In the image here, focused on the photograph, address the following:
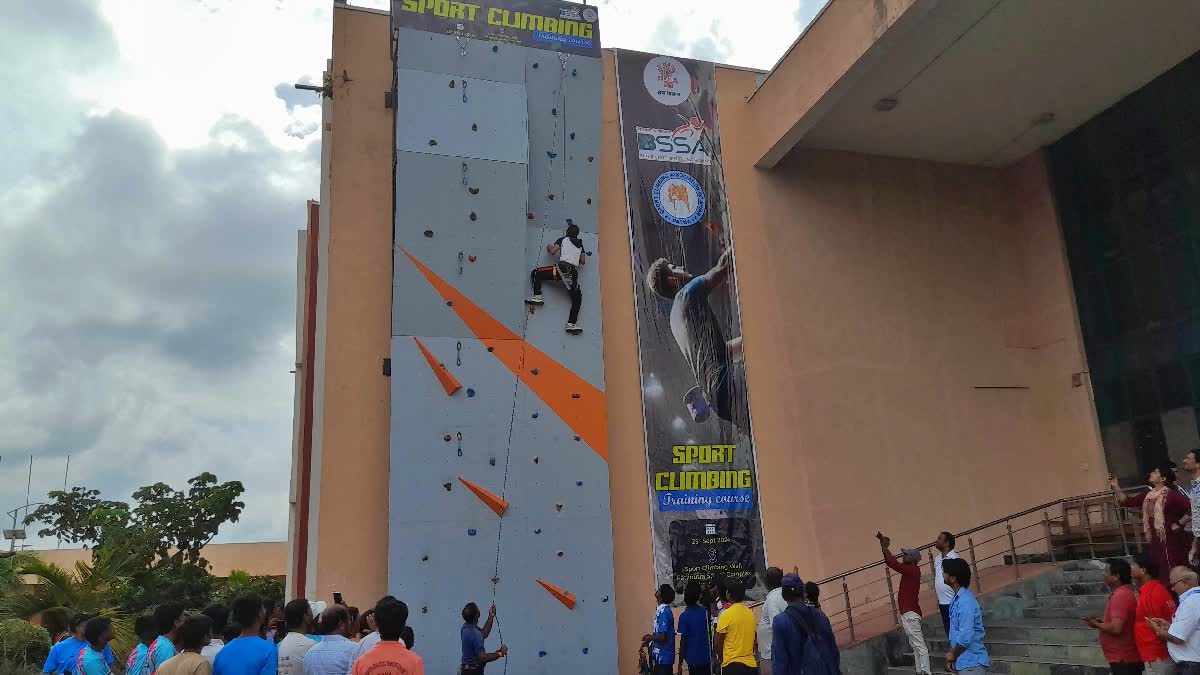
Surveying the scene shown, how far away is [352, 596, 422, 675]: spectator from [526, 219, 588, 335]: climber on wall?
674cm

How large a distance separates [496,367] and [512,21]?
435 cm

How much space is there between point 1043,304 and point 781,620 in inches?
397

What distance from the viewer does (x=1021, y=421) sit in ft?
41.7

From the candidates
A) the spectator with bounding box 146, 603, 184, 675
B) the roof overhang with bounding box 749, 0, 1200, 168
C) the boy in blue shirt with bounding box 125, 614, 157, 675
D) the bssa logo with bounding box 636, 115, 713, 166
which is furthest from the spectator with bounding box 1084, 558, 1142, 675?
the bssa logo with bounding box 636, 115, 713, 166

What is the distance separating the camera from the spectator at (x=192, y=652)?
4.04 meters

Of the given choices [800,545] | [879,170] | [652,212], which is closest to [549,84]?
[652,212]

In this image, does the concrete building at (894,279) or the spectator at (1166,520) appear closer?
the spectator at (1166,520)

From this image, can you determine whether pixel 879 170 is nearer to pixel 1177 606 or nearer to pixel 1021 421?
pixel 1021 421

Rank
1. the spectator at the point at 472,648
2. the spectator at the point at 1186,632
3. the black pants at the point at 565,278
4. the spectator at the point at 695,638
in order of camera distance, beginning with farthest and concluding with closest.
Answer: the black pants at the point at 565,278, the spectator at the point at 695,638, the spectator at the point at 472,648, the spectator at the point at 1186,632

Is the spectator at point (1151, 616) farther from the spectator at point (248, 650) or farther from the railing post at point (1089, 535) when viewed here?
the railing post at point (1089, 535)

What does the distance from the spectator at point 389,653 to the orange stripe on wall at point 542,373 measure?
6.24m

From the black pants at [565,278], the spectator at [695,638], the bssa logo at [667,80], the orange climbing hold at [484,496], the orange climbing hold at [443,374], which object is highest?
the bssa logo at [667,80]

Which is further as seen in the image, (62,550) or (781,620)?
(62,550)

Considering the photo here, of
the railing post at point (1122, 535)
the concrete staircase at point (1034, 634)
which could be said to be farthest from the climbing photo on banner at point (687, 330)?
the railing post at point (1122, 535)
